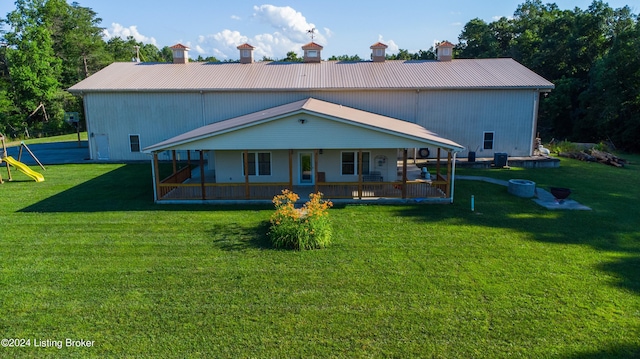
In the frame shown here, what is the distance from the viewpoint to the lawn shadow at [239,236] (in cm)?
1105

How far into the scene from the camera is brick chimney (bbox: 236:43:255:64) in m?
27.8

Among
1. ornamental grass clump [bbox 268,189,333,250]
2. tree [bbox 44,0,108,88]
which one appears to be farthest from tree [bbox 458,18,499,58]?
tree [bbox 44,0,108,88]

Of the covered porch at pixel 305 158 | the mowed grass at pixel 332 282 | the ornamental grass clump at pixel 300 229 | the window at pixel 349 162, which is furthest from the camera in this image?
the window at pixel 349 162

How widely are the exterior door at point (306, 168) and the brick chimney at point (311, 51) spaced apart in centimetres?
1265

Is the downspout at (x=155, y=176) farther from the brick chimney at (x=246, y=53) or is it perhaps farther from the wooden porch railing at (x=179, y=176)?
the brick chimney at (x=246, y=53)

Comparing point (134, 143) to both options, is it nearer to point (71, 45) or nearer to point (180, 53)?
point (180, 53)

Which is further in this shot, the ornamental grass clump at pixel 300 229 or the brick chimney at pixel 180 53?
the brick chimney at pixel 180 53

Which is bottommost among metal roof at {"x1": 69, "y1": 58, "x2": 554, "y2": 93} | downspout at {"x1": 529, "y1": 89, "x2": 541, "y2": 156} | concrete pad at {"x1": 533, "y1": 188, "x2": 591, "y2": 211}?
concrete pad at {"x1": 533, "y1": 188, "x2": 591, "y2": 211}

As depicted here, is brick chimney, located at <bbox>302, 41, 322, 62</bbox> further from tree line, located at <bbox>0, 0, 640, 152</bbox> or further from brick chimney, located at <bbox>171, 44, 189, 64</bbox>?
tree line, located at <bbox>0, 0, 640, 152</bbox>

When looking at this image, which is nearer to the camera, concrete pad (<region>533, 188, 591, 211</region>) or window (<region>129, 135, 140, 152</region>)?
concrete pad (<region>533, 188, 591, 211</region>)

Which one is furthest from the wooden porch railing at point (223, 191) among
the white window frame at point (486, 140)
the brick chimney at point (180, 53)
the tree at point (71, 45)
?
the tree at point (71, 45)

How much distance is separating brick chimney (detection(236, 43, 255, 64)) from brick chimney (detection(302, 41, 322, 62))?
3650 mm

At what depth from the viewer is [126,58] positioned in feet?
192

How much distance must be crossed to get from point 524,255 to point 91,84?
2450 cm
